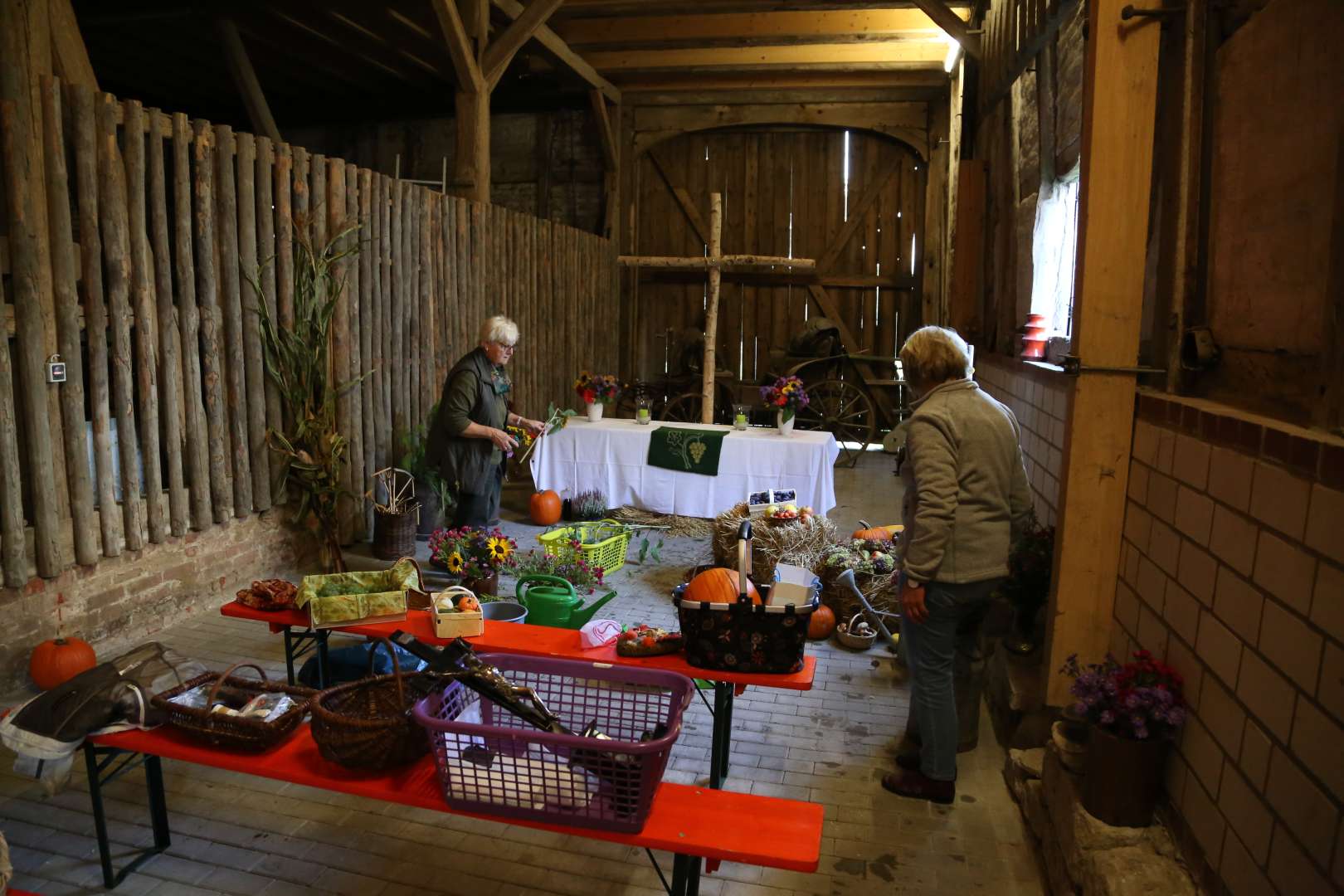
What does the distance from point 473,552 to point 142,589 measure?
5.34ft

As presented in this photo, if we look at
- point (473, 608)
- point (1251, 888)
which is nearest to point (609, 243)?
point (473, 608)

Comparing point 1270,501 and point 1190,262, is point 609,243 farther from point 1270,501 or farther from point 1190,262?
point 1270,501

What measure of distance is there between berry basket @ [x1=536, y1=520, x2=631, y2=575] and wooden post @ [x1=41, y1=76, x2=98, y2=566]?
2512mm

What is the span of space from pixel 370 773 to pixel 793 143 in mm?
11322

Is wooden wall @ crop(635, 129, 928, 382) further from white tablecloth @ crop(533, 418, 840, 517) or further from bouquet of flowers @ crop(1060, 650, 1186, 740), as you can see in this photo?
bouquet of flowers @ crop(1060, 650, 1186, 740)

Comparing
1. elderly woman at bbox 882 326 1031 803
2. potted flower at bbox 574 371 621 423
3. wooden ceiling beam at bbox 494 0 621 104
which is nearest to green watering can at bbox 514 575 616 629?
elderly woman at bbox 882 326 1031 803

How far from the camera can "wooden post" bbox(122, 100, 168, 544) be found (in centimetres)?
455

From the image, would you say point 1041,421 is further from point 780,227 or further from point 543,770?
point 780,227

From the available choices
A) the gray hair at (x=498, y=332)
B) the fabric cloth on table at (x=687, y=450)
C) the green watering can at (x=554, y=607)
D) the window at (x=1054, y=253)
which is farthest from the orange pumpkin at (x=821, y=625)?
the gray hair at (x=498, y=332)

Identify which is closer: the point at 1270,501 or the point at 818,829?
the point at 1270,501

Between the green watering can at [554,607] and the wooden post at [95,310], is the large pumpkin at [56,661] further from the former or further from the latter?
the green watering can at [554,607]

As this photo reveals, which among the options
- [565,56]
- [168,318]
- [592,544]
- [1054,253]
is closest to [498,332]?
[592,544]

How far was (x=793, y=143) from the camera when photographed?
12.4m

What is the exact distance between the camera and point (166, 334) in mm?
4746
